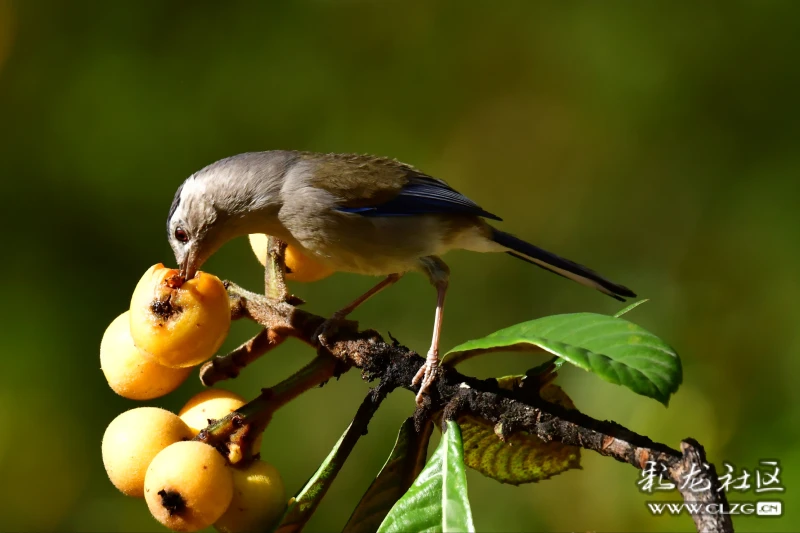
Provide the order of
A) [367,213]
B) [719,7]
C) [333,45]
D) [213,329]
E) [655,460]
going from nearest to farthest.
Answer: [655,460] → [213,329] → [367,213] → [719,7] → [333,45]

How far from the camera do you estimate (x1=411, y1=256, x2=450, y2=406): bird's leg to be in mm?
1741

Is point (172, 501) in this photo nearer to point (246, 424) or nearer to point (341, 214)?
point (246, 424)

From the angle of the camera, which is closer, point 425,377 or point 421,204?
point 425,377

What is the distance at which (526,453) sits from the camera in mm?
2000

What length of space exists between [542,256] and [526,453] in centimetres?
150

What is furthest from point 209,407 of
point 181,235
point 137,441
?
point 181,235

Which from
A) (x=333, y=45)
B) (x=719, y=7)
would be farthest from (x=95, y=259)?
(x=719, y=7)

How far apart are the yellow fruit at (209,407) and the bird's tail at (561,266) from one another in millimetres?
1647

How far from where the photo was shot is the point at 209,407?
6.56ft

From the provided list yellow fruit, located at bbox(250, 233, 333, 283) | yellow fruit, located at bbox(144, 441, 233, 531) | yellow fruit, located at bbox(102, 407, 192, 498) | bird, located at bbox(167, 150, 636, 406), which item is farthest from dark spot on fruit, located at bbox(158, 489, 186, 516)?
bird, located at bbox(167, 150, 636, 406)

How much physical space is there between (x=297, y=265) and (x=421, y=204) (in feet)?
2.52

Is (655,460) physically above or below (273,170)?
below

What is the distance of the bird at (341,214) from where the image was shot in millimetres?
3119

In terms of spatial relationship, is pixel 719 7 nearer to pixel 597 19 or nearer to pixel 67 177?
pixel 597 19
